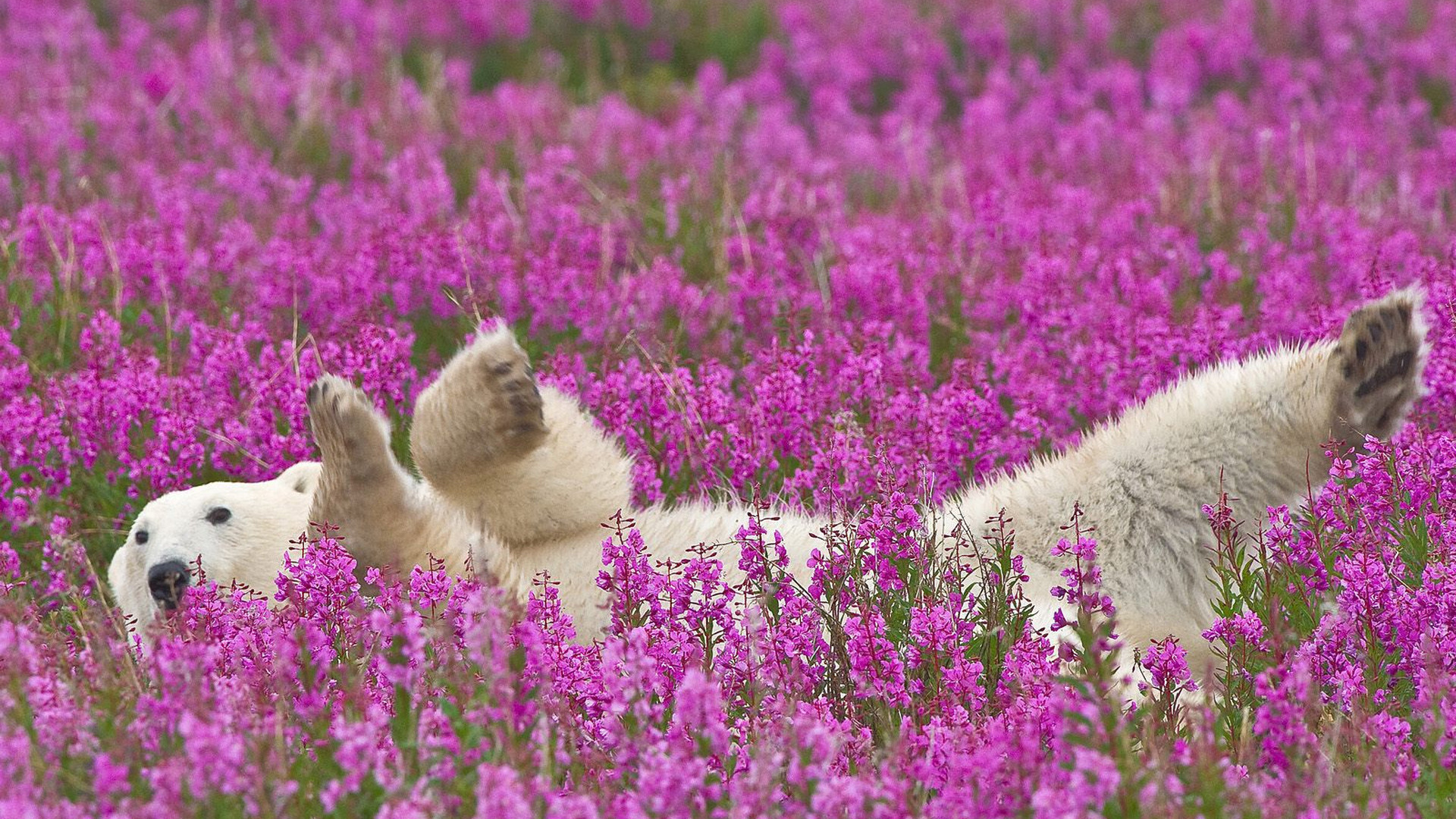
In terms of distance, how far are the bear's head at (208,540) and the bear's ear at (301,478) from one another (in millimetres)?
142

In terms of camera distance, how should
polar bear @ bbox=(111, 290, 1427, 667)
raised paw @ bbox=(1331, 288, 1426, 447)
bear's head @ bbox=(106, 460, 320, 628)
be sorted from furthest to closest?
bear's head @ bbox=(106, 460, 320, 628) → polar bear @ bbox=(111, 290, 1427, 667) → raised paw @ bbox=(1331, 288, 1426, 447)

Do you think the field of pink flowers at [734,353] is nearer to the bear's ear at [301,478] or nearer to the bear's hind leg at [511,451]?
the bear's ear at [301,478]

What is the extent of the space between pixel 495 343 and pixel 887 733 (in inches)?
65.8

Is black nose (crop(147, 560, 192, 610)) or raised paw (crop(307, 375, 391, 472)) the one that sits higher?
raised paw (crop(307, 375, 391, 472))

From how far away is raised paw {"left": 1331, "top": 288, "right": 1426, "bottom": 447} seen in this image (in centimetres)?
365

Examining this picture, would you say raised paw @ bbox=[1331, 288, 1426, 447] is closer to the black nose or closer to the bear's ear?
the bear's ear

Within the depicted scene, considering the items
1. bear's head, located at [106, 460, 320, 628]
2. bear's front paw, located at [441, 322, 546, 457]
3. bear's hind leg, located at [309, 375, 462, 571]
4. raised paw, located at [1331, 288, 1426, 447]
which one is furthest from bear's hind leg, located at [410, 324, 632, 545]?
Answer: raised paw, located at [1331, 288, 1426, 447]

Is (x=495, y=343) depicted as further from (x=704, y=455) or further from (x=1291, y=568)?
(x=1291, y=568)

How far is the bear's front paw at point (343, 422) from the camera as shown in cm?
386

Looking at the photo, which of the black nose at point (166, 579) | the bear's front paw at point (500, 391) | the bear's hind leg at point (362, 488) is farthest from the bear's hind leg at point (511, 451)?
the black nose at point (166, 579)

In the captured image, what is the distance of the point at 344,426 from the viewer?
3869 mm

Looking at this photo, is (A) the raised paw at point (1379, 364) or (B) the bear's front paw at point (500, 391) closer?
(A) the raised paw at point (1379, 364)

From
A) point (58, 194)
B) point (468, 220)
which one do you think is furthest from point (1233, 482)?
point (58, 194)

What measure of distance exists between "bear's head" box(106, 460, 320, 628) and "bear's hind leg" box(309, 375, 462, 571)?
18 centimetres
